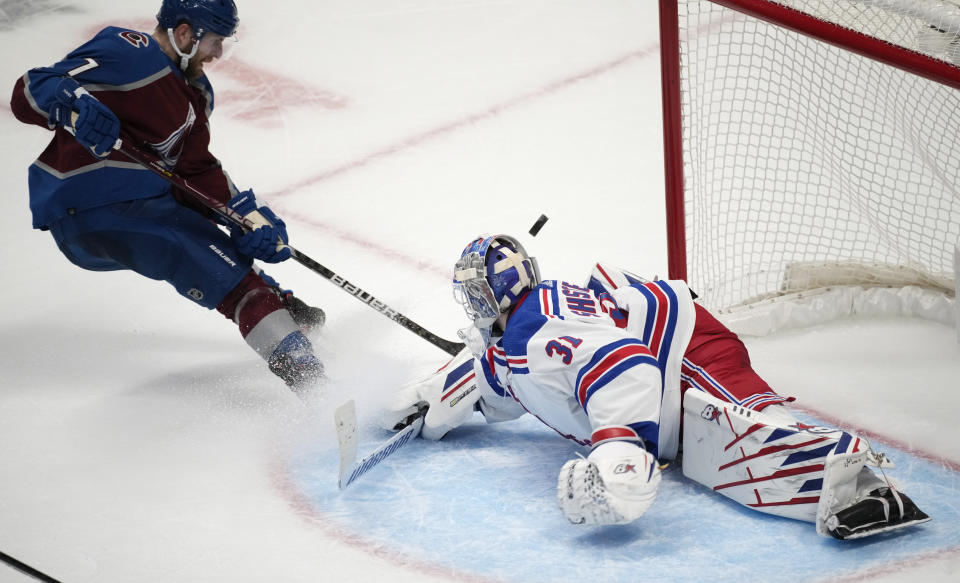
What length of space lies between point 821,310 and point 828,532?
1.27 meters

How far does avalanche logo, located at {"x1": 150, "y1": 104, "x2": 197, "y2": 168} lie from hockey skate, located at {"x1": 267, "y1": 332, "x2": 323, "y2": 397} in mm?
659

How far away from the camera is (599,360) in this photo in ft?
8.64

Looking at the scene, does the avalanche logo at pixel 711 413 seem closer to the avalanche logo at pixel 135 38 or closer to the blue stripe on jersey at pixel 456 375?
the blue stripe on jersey at pixel 456 375

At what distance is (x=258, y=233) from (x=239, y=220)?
0.34 ft

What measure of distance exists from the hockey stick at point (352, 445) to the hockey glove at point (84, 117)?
1.00 m

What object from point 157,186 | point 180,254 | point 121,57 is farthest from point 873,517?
point 121,57

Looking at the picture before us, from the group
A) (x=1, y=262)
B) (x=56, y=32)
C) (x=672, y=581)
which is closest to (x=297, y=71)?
(x=56, y=32)

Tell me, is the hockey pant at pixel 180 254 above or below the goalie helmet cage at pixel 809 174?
below

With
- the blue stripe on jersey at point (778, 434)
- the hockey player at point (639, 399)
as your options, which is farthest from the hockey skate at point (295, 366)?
the blue stripe on jersey at point (778, 434)

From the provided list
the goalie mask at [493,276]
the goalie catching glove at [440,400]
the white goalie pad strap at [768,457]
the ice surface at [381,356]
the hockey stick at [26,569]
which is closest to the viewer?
the hockey stick at [26,569]

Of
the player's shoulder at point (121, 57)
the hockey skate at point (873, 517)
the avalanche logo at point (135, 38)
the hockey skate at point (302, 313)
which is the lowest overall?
the hockey skate at point (302, 313)

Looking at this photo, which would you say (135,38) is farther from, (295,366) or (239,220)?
(295,366)

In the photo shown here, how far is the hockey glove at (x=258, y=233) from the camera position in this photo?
3369 millimetres

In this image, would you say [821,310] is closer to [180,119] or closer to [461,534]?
[461,534]
